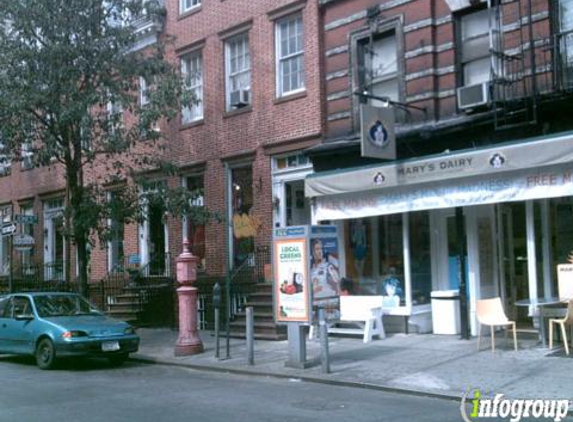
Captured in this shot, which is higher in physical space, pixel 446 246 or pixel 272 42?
pixel 272 42

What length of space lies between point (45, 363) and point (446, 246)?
811 centimetres

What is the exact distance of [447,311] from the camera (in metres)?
14.0

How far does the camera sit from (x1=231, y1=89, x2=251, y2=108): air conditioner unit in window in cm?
1812

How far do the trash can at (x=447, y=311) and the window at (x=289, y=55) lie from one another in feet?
19.9

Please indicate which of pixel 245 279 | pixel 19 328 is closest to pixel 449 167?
pixel 245 279

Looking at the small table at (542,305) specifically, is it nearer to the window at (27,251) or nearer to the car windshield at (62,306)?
the car windshield at (62,306)

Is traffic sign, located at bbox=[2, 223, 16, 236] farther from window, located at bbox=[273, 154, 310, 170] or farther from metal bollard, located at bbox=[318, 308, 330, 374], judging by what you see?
metal bollard, located at bbox=[318, 308, 330, 374]

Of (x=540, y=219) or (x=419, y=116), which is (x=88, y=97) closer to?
(x=419, y=116)

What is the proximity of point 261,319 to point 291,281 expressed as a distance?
4.45 metres

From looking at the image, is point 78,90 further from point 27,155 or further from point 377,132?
point 377,132

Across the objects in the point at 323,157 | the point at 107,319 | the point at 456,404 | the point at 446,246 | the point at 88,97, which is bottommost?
the point at 456,404

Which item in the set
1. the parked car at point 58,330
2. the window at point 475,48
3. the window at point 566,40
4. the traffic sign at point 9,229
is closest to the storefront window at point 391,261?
the window at point 475,48

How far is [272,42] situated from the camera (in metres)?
17.6

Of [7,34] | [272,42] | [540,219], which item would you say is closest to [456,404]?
[540,219]
